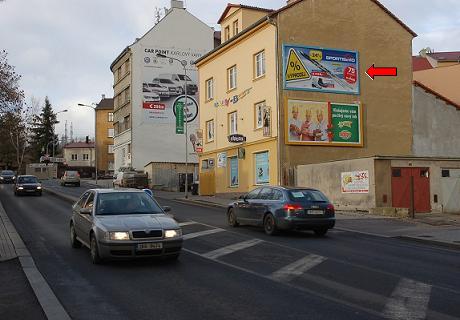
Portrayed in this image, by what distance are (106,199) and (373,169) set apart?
15.6 meters

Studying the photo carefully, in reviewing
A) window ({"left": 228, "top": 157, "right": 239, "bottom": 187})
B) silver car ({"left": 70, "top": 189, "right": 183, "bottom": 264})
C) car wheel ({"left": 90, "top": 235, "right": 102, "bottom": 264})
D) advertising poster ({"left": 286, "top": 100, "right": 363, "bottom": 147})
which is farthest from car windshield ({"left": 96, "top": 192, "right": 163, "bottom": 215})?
window ({"left": 228, "top": 157, "right": 239, "bottom": 187})

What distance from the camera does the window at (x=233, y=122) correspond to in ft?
118

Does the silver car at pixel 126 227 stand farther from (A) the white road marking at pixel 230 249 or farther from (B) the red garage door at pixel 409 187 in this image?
(B) the red garage door at pixel 409 187

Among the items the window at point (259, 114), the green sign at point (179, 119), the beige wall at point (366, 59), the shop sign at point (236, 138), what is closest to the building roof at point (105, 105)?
the green sign at point (179, 119)

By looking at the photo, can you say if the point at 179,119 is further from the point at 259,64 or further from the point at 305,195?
the point at 305,195

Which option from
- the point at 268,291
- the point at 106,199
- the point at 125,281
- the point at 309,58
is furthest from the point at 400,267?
the point at 309,58

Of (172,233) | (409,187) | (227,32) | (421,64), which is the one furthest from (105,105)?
(172,233)

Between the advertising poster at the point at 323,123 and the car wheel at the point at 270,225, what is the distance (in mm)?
14609

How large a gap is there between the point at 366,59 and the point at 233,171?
11.1m

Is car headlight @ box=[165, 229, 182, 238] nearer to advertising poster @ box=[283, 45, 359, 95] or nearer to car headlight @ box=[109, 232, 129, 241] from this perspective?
car headlight @ box=[109, 232, 129, 241]

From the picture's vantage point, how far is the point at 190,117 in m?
57.8

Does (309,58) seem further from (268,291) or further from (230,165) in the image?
(268,291)

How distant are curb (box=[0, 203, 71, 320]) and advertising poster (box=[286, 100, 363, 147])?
19.8m

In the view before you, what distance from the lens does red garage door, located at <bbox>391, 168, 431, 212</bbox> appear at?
2466 centimetres
